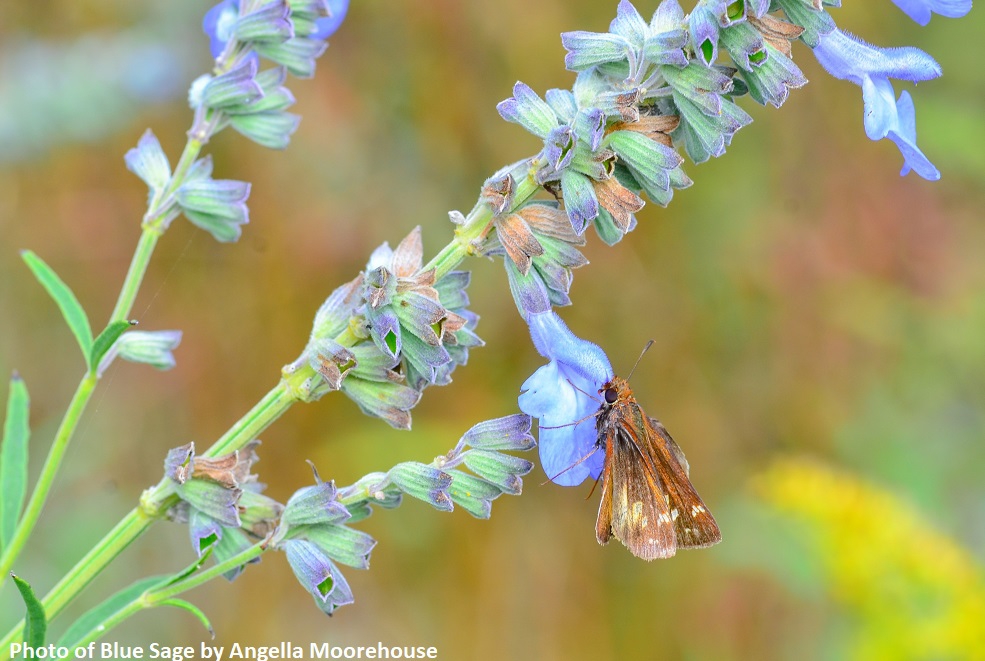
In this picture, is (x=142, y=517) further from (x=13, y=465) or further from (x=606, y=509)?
(x=606, y=509)

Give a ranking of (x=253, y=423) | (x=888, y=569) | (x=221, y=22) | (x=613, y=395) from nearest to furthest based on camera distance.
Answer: (x=253, y=423), (x=613, y=395), (x=221, y=22), (x=888, y=569)

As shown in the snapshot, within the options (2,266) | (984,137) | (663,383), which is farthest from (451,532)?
(984,137)

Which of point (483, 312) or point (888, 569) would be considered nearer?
point (888, 569)

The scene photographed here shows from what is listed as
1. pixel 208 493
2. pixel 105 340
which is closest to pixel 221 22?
pixel 105 340

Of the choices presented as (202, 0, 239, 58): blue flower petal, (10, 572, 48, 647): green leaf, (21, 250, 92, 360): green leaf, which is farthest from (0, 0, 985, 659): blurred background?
(10, 572, 48, 647): green leaf

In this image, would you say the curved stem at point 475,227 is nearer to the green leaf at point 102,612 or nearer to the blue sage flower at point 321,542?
the blue sage flower at point 321,542

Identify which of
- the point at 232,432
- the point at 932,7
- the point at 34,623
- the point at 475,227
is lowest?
the point at 34,623

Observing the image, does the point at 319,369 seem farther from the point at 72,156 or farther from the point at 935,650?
the point at 72,156
